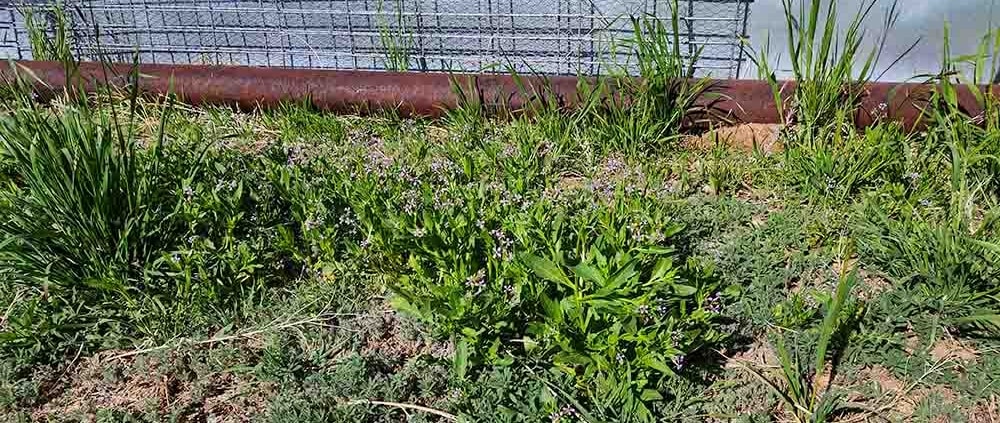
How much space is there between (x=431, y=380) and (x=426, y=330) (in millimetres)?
211

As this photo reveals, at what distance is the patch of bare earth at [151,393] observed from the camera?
7.30ft

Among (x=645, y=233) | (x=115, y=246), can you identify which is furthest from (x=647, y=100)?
(x=115, y=246)

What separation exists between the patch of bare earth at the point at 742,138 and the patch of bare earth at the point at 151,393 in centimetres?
194

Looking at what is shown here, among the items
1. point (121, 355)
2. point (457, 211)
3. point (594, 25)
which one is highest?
point (594, 25)

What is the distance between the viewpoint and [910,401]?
7.15 feet

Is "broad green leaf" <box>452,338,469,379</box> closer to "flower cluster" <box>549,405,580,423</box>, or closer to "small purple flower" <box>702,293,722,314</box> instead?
"flower cluster" <box>549,405,580,423</box>

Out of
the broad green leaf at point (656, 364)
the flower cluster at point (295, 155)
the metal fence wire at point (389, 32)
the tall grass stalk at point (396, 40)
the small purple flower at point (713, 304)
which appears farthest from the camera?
Answer: the tall grass stalk at point (396, 40)

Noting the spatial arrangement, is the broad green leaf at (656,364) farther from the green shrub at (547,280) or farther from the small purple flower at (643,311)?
the small purple flower at (643,311)

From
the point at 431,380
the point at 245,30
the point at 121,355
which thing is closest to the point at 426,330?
the point at 431,380

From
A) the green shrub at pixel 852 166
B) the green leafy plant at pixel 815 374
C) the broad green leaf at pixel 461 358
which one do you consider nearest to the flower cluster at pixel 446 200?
the broad green leaf at pixel 461 358

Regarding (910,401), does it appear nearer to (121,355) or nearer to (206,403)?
(206,403)

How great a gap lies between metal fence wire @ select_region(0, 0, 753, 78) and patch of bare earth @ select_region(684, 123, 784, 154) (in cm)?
38

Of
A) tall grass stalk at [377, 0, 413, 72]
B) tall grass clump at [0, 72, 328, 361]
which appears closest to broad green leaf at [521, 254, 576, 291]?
tall grass clump at [0, 72, 328, 361]

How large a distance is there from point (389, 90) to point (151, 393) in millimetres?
1696
